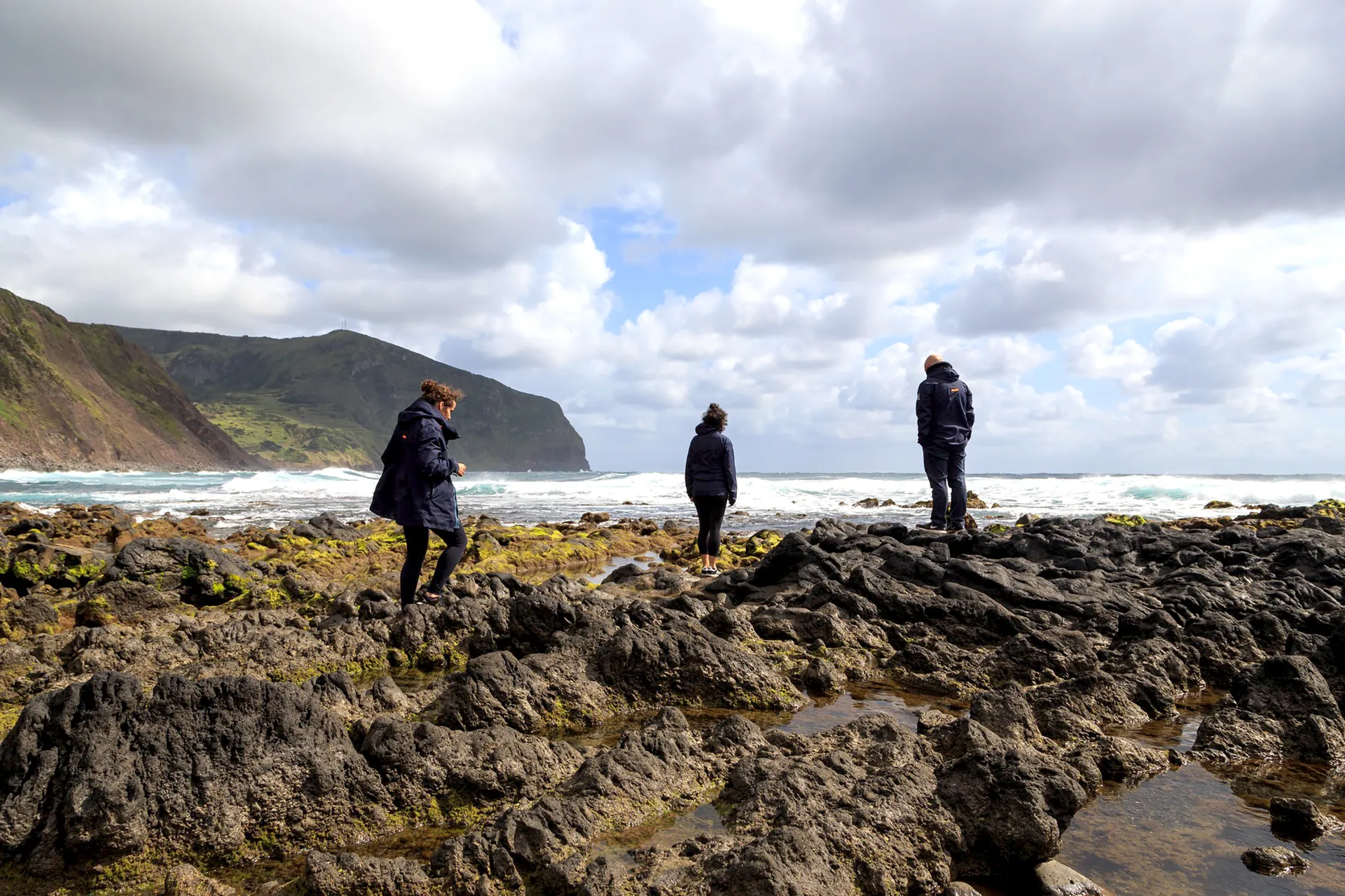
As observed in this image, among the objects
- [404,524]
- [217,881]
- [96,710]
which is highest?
[404,524]

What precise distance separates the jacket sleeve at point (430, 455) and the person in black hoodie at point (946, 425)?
25.9ft

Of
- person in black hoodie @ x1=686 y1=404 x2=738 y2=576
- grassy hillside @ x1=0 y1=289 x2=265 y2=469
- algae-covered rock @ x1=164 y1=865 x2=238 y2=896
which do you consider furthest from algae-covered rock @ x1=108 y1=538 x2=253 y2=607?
grassy hillside @ x1=0 y1=289 x2=265 y2=469

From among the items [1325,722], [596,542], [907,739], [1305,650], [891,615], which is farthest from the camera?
[596,542]

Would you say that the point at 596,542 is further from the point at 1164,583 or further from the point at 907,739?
the point at 907,739

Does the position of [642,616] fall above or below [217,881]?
above

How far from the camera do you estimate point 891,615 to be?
25.9ft

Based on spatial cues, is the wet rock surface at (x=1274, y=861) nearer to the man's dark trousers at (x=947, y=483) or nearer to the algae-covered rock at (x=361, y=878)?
the algae-covered rock at (x=361, y=878)

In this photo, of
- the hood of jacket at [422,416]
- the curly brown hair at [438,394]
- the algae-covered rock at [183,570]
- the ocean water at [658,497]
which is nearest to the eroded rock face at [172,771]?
the hood of jacket at [422,416]

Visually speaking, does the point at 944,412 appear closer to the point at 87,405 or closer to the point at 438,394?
the point at 438,394

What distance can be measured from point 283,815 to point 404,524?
4544 millimetres

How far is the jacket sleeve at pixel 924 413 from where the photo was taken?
12609 millimetres

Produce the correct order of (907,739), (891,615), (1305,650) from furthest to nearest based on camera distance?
1. (891,615)
2. (1305,650)
3. (907,739)

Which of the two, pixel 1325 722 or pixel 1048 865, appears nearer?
pixel 1048 865

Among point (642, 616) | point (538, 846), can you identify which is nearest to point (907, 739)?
point (538, 846)
